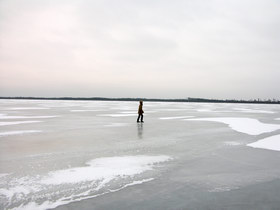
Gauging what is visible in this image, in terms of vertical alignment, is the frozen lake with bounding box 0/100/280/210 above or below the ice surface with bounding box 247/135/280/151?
below

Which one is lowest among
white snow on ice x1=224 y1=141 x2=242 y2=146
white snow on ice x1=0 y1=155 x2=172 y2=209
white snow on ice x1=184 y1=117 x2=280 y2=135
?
white snow on ice x1=0 y1=155 x2=172 y2=209

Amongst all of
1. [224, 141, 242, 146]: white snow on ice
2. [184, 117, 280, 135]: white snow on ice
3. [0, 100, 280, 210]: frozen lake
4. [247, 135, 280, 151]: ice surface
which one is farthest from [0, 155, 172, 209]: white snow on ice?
[184, 117, 280, 135]: white snow on ice

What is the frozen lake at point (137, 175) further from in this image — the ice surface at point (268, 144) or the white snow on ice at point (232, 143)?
the white snow on ice at point (232, 143)

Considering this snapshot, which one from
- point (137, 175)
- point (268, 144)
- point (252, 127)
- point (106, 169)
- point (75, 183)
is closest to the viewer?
point (75, 183)

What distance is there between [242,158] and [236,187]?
1.99 m

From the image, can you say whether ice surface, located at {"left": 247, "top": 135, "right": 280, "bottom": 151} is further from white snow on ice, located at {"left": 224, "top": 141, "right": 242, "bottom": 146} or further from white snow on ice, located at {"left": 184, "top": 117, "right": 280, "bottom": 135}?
white snow on ice, located at {"left": 184, "top": 117, "right": 280, "bottom": 135}

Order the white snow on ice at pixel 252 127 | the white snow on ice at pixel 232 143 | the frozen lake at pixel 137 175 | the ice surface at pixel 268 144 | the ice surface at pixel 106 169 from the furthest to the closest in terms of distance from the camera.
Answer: the white snow on ice at pixel 252 127 < the white snow on ice at pixel 232 143 < the ice surface at pixel 268 144 < the ice surface at pixel 106 169 < the frozen lake at pixel 137 175

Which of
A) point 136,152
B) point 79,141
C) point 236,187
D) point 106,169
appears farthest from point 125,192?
point 79,141

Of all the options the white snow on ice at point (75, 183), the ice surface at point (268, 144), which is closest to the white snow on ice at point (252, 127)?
the ice surface at point (268, 144)

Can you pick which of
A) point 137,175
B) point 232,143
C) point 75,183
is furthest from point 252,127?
point 75,183

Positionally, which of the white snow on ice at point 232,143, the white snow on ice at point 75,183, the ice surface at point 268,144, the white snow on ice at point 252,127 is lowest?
the white snow on ice at point 75,183

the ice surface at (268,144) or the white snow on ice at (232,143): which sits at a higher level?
the ice surface at (268,144)

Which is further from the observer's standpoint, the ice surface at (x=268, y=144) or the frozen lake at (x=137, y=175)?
the ice surface at (x=268, y=144)

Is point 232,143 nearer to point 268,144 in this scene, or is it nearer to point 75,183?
point 268,144
